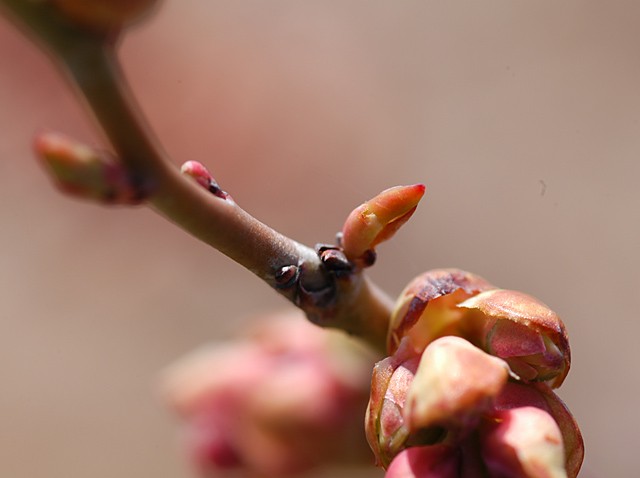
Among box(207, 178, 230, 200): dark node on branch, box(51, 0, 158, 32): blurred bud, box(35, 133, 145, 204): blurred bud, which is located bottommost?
box(207, 178, 230, 200): dark node on branch

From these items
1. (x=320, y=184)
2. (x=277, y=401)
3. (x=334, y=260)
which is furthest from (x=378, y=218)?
(x=320, y=184)

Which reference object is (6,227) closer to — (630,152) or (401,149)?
(401,149)

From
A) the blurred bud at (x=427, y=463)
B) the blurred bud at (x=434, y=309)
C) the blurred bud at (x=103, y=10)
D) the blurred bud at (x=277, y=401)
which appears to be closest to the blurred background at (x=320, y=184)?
the blurred bud at (x=277, y=401)

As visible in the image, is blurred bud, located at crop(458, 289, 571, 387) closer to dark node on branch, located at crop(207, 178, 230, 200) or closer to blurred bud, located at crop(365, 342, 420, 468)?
blurred bud, located at crop(365, 342, 420, 468)

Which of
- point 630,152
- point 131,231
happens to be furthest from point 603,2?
point 131,231

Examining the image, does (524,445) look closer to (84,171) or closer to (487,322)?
(487,322)

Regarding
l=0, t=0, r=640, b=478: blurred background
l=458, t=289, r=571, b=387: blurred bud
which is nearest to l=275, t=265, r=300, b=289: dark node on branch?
l=458, t=289, r=571, b=387: blurred bud
